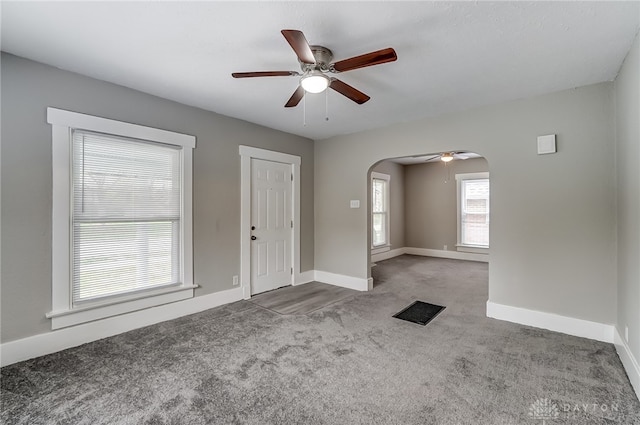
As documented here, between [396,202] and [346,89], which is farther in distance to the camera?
[396,202]

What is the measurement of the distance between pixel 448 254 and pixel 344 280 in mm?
3749

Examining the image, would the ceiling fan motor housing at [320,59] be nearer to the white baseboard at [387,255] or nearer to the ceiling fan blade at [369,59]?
the ceiling fan blade at [369,59]

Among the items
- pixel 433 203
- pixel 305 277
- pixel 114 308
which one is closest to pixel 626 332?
pixel 305 277

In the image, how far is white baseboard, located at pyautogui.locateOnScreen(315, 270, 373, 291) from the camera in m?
4.58

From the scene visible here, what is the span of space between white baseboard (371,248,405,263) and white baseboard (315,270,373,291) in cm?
206

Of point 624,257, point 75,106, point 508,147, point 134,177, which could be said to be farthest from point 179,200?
point 624,257

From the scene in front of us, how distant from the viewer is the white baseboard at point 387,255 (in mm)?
6863

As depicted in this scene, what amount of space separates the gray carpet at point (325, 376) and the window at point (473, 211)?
4029mm

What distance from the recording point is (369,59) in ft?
6.21

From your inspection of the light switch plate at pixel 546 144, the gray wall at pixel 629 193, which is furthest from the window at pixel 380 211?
the gray wall at pixel 629 193

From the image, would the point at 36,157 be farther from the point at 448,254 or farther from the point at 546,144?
Answer: the point at 448,254

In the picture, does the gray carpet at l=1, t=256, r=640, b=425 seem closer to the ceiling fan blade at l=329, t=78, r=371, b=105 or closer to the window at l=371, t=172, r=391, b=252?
the ceiling fan blade at l=329, t=78, r=371, b=105

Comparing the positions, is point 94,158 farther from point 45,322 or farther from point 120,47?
point 45,322

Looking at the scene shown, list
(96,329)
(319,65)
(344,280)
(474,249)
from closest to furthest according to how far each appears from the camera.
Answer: (319,65) → (96,329) → (344,280) → (474,249)
